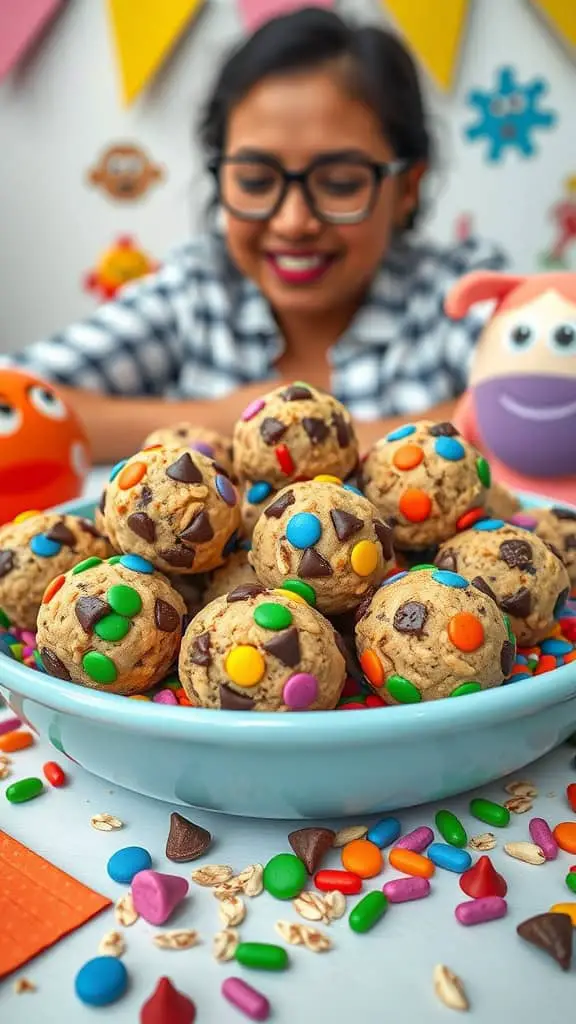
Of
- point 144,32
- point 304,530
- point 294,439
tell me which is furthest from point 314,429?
point 144,32

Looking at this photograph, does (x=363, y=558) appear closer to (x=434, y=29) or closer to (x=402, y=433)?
(x=402, y=433)

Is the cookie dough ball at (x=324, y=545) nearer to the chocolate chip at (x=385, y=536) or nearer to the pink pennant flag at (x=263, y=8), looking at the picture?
the chocolate chip at (x=385, y=536)

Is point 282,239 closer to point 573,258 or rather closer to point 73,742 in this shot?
point 73,742

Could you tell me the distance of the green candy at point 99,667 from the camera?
50cm

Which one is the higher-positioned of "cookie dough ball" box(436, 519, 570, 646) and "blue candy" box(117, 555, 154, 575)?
"blue candy" box(117, 555, 154, 575)

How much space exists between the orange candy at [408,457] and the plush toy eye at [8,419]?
0.44 m

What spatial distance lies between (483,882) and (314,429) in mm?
324

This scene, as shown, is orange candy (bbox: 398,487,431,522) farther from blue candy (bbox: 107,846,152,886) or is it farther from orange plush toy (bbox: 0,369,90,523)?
orange plush toy (bbox: 0,369,90,523)

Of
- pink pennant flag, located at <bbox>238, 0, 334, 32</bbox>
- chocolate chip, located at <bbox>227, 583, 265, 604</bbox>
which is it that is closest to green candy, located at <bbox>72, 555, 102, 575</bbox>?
chocolate chip, located at <bbox>227, 583, 265, 604</bbox>

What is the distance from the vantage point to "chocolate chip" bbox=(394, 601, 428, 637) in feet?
1.60

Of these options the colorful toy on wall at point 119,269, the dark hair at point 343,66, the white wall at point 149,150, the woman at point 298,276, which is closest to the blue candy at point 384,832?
the woman at point 298,276

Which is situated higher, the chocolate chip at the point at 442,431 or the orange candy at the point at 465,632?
the chocolate chip at the point at 442,431

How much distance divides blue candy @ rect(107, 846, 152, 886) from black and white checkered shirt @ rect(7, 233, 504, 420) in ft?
3.74

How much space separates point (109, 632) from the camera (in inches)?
19.9
